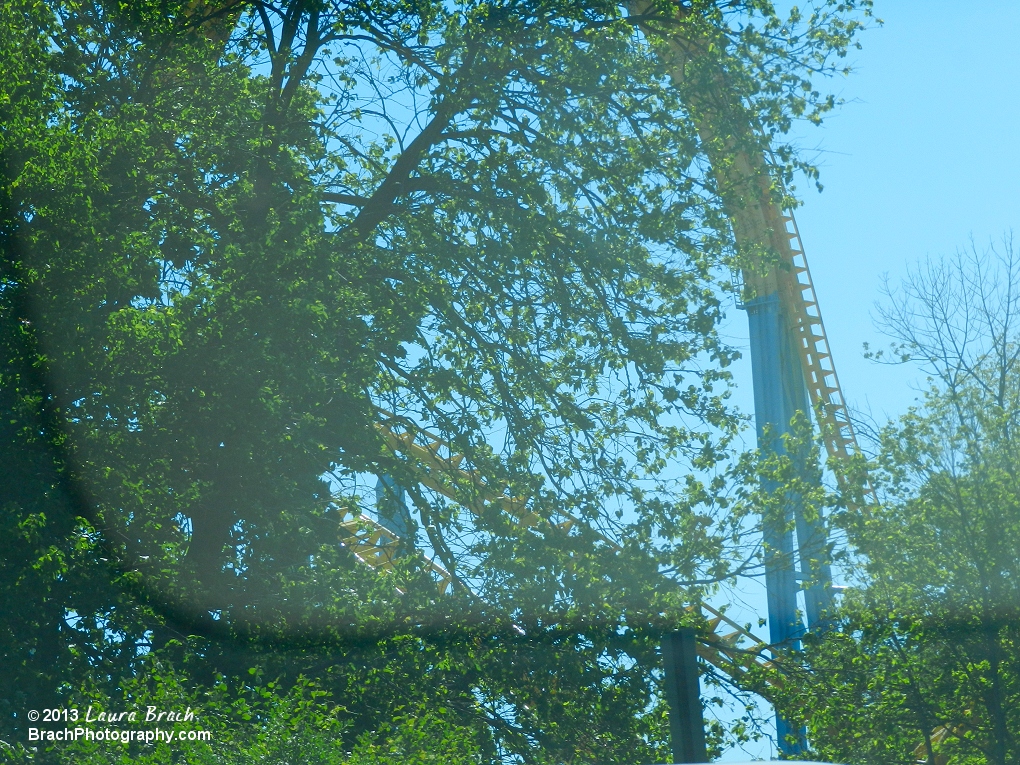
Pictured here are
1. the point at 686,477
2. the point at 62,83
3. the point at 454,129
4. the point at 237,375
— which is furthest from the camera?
the point at 454,129

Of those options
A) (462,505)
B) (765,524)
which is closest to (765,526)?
(765,524)

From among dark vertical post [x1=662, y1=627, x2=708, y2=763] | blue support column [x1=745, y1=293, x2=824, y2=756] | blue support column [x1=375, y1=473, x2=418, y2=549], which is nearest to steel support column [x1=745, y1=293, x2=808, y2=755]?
blue support column [x1=745, y1=293, x2=824, y2=756]

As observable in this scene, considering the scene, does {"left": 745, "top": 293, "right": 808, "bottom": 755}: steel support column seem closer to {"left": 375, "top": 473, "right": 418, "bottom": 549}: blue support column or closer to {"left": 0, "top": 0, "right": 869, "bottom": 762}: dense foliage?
{"left": 0, "top": 0, "right": 869, "bottom": 762}: dense foliage

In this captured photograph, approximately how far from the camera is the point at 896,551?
1224 cm

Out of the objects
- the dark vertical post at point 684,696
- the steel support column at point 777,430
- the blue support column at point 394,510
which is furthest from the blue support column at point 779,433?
the blue support column at point 394,510

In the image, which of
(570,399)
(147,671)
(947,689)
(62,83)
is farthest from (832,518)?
(62,83)

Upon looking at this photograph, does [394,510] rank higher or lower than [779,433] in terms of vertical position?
lower

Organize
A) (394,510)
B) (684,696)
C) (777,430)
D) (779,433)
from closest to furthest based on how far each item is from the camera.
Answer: (684,696), (394,510), (779,433), (777,430)

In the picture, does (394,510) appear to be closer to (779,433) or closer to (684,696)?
(684,696)

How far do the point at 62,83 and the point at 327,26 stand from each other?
9.58ft

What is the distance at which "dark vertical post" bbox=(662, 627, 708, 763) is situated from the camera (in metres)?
9.88

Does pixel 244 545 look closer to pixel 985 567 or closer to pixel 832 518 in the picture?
pixel 832 518

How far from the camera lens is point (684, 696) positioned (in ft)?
33.0

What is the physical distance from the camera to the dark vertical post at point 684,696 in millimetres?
9883
